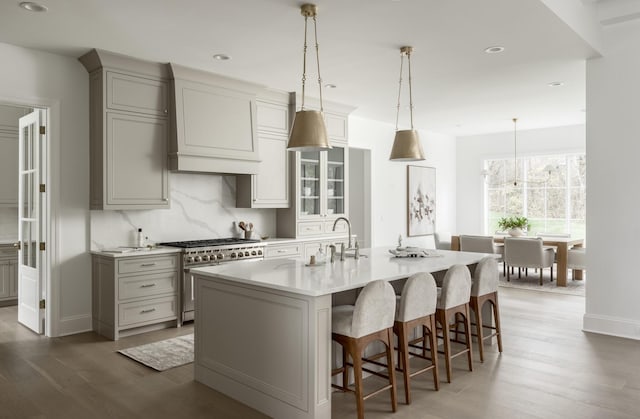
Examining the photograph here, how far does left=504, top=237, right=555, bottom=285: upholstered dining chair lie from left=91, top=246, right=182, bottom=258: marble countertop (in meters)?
5.16

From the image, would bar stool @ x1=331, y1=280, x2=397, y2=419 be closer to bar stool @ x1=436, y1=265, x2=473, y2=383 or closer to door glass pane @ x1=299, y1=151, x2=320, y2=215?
bar stool @ x1=436, y1=265, x2=473, y2=383

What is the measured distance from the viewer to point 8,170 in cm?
605

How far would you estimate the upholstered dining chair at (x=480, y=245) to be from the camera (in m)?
7.61

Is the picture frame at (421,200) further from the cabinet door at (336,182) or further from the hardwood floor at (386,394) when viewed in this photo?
the hardwood floor at (386,394)

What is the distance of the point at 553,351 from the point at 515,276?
4.20 metres

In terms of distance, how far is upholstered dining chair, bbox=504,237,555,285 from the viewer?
23.6 ft

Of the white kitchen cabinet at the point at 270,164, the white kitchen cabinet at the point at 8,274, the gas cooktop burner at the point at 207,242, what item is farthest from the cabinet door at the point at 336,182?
the white kitchen cabinet at the point at 8,274

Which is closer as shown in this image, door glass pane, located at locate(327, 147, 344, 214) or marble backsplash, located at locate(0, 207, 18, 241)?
marble backsplash, located at locate(0, 207, 18, 241)

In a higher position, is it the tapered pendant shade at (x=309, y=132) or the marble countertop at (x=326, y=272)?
the tapered pendant shade at (x=309, y=132)

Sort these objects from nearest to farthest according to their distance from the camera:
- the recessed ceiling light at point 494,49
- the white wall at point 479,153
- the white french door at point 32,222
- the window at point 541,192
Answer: the recessed ceiling light at point 494,49
the white french door at point 32,222
the window at point 541,192
the white wall at point 479,153

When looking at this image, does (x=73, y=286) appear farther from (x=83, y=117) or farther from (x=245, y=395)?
(x=245, y=395)

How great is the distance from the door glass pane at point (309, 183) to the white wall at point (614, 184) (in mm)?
3165

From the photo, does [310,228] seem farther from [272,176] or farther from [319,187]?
[272,176]

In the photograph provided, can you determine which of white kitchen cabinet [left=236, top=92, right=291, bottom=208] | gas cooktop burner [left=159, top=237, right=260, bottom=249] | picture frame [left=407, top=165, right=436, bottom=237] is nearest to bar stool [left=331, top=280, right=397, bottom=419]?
gas cooktop burner [left=159, top=237, right=260, bottom=249]
